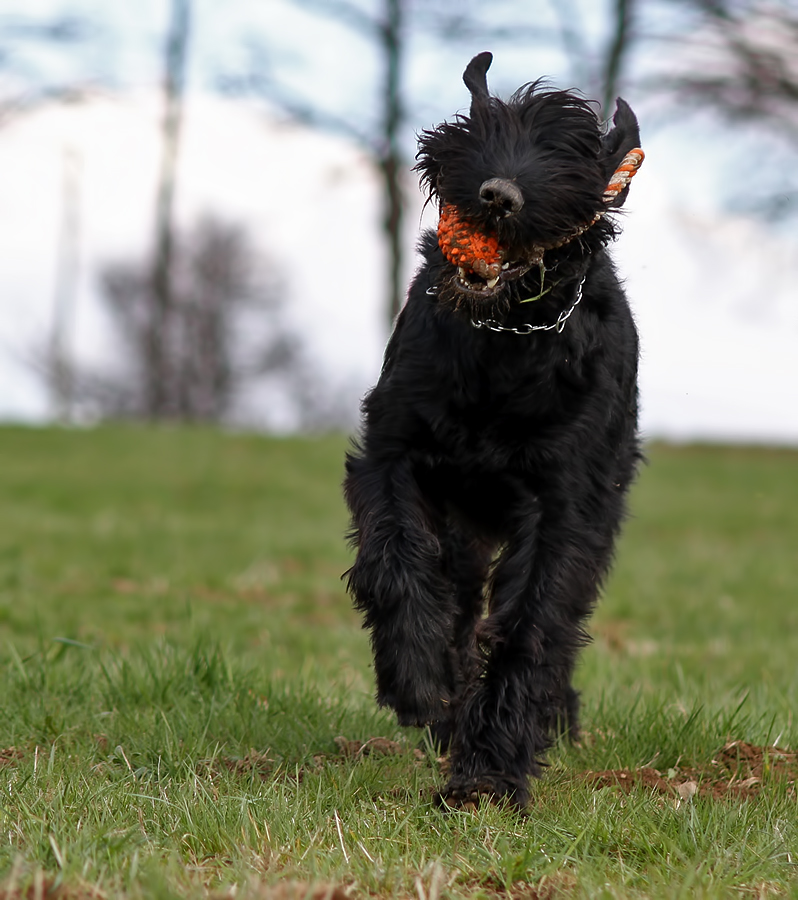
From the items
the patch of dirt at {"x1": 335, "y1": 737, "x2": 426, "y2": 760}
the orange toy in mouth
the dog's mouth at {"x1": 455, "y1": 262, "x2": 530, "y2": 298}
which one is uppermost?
the orange toy in mouth

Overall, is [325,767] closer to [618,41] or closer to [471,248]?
[471,248]

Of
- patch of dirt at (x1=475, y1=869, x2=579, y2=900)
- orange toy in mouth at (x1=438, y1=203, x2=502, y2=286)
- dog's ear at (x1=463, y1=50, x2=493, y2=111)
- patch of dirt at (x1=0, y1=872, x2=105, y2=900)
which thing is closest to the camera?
patch of dirt at (x1=0, y1=872, x2=105, y2=900)

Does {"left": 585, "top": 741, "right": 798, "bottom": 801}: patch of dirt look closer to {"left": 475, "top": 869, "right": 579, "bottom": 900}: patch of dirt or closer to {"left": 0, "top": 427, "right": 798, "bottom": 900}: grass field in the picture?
{"left": 0, "top": 427, "right": 798, "bottom": 900}: grass field

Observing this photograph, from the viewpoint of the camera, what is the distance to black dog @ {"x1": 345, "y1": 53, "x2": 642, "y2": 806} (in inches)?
119

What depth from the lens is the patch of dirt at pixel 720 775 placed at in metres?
3.26

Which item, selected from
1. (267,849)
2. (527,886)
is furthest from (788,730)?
(267,849)

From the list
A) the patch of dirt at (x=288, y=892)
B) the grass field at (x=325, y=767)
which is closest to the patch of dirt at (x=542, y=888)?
the grass field at (x=325, y=767)

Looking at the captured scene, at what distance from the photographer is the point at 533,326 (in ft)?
10.4

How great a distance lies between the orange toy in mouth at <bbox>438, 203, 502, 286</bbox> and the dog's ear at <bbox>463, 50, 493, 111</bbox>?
15.2 inches

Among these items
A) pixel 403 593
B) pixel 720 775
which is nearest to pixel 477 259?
pixel 403 593

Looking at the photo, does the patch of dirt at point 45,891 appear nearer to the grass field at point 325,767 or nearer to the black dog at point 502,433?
the grass field at point 325,767

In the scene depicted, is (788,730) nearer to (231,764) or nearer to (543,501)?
(543,501)

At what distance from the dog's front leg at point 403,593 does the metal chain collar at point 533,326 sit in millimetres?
462

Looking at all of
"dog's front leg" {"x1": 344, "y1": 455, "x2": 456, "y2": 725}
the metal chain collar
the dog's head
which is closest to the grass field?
"dog's front leg" {"x1": 344, "y1": 455, "x2": 456, "y2": 725}
